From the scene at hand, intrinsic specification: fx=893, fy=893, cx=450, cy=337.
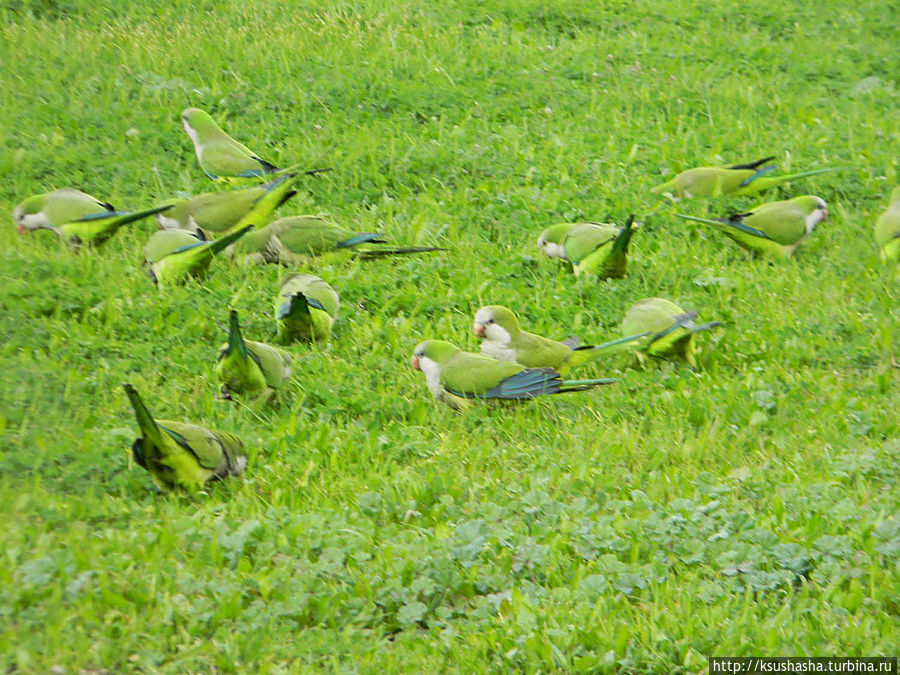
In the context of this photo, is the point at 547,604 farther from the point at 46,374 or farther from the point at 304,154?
the point at 304,154

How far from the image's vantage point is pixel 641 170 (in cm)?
757

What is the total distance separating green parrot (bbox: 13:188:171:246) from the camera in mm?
5859

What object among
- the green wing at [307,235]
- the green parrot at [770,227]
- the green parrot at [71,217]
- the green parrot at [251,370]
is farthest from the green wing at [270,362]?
the green parrot at [770,227]

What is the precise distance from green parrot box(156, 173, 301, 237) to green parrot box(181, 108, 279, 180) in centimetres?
71

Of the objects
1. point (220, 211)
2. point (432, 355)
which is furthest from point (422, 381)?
point (220, 211)

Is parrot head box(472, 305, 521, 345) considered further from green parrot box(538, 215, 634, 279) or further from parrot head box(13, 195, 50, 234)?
parrot head box(13, 195, 50, 234)

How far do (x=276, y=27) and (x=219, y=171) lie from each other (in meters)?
2.78

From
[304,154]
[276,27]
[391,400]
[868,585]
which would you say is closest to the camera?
[868,585]

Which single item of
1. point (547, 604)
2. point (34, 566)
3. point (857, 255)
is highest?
point (34, 566)

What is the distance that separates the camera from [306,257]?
6.13 m

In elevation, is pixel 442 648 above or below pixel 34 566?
below

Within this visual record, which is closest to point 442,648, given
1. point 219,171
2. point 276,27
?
point 219,171

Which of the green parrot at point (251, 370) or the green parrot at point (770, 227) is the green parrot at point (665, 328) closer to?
the green parrot at point (770, 227)

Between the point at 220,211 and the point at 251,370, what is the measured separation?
1.96 meters
